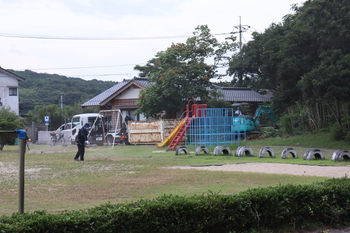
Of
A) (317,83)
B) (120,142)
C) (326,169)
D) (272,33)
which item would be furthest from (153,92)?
(326,169)

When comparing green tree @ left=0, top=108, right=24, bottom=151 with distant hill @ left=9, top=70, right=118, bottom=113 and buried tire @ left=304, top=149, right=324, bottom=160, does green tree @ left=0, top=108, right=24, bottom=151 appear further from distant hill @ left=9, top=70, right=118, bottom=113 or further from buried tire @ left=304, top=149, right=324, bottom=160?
distant hill @ left=9, top=70, right=118, bottom=113

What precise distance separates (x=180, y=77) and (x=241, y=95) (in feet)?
34.3

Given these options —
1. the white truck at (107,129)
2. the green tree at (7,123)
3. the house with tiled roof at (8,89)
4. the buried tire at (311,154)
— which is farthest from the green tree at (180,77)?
the house with tiled roof at (8,89)

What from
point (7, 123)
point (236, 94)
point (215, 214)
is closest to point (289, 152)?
point (215, 214)

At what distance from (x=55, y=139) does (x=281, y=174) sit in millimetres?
30167

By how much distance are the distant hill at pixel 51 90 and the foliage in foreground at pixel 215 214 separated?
213 feet

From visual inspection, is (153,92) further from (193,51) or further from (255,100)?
(255,100)

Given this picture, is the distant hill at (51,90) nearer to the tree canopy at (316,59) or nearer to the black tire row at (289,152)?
the tree canopy at (316,59)

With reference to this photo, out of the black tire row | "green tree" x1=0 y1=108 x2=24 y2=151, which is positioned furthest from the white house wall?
the black tire row

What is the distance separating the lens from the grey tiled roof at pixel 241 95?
141 feet

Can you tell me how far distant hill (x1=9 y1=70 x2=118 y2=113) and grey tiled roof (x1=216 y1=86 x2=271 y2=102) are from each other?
32.5 m

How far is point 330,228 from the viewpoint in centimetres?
743

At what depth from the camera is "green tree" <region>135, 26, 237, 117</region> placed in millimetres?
35281

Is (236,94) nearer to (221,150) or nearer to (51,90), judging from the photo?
(221,150)
